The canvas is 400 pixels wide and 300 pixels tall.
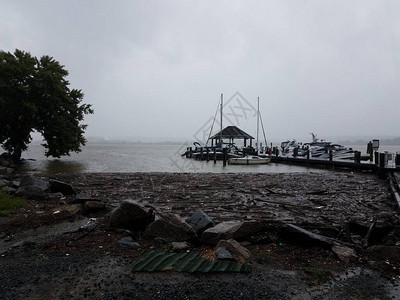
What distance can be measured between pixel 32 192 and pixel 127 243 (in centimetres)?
618

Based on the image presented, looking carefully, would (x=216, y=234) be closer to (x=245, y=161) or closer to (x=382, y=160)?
(x=382, y=160)

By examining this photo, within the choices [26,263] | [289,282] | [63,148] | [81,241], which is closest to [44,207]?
[81,241]

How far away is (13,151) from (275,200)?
32.2 m

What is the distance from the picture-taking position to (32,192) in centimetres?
965

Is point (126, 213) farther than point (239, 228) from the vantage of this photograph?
Yes

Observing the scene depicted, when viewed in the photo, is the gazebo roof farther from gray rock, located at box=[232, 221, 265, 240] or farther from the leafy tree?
gray rock, located at box=[232, 221, 265, 240]

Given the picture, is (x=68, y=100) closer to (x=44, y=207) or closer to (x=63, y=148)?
(x=63, y=148)

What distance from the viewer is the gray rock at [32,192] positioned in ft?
31.4

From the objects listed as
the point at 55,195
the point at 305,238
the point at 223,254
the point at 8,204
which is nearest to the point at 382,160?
the point at 305,238

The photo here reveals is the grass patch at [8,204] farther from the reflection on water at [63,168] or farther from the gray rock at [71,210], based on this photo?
the reflection on water at [63,168]

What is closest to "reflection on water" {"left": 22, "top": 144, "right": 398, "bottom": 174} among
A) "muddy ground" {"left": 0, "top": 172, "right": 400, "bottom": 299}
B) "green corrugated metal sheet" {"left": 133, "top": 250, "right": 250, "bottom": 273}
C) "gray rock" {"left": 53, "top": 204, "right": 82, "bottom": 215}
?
"gray rock" {"left": 53, "top": 204, "right": 82, "bottom": 215}

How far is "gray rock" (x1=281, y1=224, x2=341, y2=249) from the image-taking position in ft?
17.2

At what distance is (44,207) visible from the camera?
8.44 metres

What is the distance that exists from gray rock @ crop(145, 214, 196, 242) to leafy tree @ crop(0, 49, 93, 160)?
25342mm
